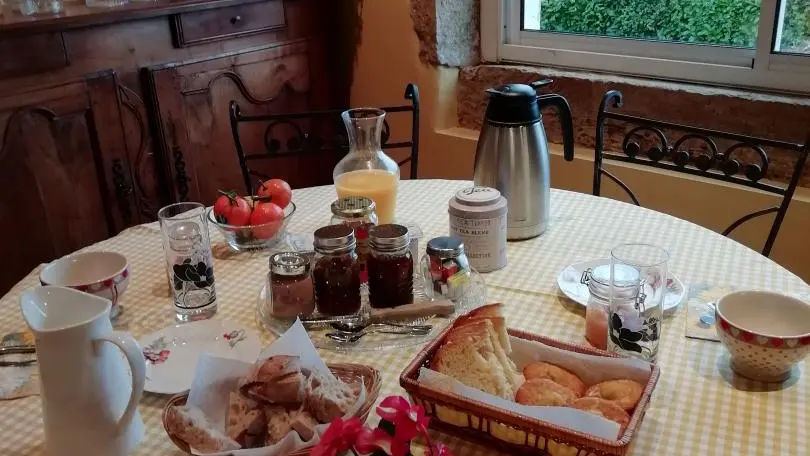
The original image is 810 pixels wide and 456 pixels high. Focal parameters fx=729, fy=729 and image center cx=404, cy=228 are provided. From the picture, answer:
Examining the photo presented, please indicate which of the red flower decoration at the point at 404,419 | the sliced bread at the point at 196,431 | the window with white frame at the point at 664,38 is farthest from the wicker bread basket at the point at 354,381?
the window with white frame at the point at 664,38

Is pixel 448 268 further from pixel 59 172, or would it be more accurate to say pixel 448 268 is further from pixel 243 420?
pixel 59 172

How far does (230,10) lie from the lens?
7.31 feet

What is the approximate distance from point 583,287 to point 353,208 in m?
0.39

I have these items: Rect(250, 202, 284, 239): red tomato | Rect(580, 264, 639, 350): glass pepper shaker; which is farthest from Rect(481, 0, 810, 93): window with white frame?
Rect(250, 202, 284, 239): red tomato

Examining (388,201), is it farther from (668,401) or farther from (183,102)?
(183,102)

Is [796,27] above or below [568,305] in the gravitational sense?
above

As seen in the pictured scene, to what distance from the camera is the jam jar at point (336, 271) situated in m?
1.03

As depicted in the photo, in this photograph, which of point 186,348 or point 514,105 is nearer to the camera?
point 186,348

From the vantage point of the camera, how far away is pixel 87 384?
0.77 meters

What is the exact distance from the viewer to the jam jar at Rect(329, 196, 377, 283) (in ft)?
3.75

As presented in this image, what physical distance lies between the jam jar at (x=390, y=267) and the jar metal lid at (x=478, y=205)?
15cm

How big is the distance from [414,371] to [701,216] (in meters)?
1.36

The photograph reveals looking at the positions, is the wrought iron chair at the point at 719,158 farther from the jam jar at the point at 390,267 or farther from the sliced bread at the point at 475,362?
the sliced bread at the point at 475,362

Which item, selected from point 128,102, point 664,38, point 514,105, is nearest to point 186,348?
point 514,105
